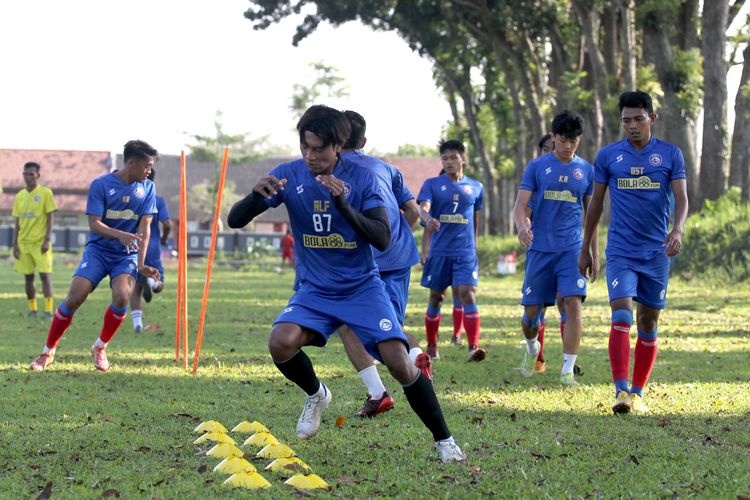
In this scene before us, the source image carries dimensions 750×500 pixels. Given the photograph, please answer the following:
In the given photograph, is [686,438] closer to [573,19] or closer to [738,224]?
[738,224]

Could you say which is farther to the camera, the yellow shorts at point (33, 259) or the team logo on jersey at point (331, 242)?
the yellow shorts at point (33, 259)

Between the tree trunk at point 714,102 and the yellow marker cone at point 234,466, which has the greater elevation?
the tree trunk at point 714,102

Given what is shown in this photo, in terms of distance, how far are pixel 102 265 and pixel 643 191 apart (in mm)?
4972

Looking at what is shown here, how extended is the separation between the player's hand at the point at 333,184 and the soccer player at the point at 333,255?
0.14 m

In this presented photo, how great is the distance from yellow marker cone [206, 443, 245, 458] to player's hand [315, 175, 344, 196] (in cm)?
159

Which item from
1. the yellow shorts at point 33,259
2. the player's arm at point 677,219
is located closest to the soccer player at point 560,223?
the player's arm at point 677,219

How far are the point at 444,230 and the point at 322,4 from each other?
22441 mm

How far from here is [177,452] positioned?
7074mm

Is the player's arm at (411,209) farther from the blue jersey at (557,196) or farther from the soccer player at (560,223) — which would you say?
the blue jersey at (557,196)

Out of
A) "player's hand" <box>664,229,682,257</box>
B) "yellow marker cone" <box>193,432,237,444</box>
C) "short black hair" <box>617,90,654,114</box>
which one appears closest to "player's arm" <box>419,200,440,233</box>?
"short black hair" <box>617,90,654,114</box>

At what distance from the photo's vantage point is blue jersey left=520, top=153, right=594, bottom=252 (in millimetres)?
10570

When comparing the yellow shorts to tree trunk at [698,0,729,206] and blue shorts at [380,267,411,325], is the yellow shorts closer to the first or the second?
blue shorts at [380,267,411,325]

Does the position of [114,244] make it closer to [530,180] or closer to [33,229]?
[530,180]

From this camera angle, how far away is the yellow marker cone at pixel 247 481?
609 cm
